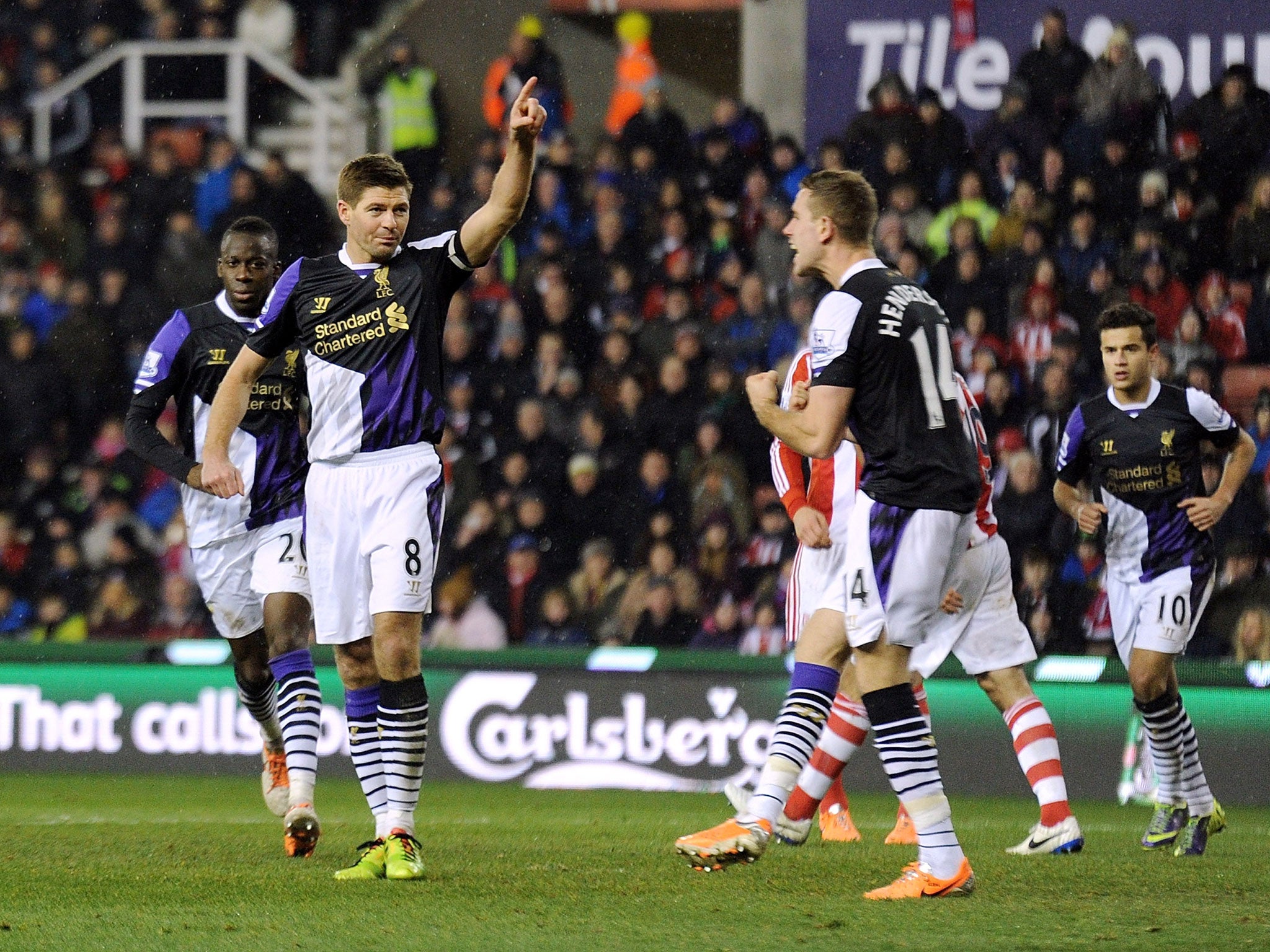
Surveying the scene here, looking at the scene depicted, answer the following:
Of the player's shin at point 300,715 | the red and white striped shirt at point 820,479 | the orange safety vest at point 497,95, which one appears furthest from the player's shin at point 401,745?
the orange safety vest at point 497,95

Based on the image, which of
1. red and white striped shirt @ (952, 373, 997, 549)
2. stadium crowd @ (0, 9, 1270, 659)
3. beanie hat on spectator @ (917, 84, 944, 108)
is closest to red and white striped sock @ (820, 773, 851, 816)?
red and white striped shirt @ (952, 373, 997, 549)

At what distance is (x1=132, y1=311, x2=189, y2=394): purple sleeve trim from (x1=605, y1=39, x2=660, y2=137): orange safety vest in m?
6.96

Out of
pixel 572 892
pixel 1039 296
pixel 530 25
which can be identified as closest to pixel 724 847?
pixel 572 892

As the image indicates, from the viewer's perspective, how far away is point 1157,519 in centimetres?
684

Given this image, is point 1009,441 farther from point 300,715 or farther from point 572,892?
point 572,892

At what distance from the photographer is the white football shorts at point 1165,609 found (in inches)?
264

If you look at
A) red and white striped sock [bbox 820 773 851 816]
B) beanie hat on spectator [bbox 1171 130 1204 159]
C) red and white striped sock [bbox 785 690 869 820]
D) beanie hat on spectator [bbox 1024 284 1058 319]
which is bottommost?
red and white striped sock [bbox 820 773 851 816]

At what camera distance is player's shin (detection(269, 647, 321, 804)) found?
19.8ft

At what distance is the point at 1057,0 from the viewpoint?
40.9 feet

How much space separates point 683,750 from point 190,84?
7339mm

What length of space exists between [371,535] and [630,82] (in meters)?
8.70

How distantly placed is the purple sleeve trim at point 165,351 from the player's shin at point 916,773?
306 centimetres

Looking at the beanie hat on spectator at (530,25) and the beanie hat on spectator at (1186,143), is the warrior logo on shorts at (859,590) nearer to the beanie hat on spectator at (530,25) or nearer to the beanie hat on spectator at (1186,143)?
the beanie hat on spectator at (1186,143)

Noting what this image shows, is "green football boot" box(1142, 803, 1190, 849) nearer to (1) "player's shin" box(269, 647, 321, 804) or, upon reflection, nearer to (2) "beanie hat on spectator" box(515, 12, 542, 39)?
(1) "player's shin" box(269, 647, 321, 804)
